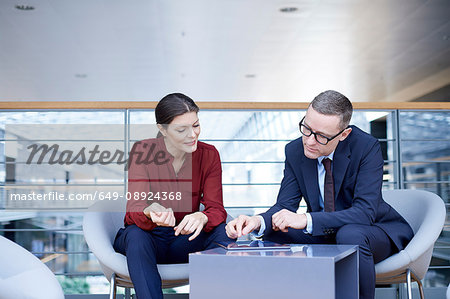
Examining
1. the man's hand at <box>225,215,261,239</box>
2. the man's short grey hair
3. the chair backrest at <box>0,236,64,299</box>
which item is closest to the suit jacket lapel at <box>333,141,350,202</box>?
the man's short grey hair

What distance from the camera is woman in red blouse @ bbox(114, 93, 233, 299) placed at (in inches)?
76.6

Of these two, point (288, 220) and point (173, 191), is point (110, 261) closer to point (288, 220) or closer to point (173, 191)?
point (173, 191)

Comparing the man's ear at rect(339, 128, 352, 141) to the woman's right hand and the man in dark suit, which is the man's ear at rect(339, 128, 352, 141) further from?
the woman's right hand

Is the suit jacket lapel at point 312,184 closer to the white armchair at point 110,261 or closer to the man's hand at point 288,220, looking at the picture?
the man's hand at point 288,220

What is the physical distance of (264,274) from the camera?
1.31 meters

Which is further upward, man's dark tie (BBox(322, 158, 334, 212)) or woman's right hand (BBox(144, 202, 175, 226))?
man's dark tie (BBox(322, 158, 334, 212))

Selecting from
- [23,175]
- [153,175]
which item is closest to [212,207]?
[153,175]

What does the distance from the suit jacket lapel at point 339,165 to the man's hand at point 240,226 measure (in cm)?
38

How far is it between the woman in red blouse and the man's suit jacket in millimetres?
271

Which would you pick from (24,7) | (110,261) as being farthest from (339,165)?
(24,7)

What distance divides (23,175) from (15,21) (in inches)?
188

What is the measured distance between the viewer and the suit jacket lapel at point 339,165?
201 centimetres

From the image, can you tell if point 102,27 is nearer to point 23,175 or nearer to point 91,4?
point 91,4

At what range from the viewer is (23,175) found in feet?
10.1
